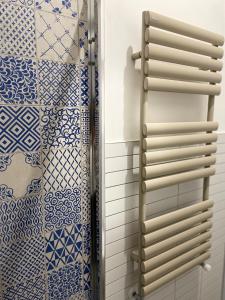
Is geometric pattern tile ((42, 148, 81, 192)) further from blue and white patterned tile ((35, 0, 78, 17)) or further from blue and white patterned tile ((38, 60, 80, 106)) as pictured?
blue and white patterned tile ((35, 0, 78, 17))

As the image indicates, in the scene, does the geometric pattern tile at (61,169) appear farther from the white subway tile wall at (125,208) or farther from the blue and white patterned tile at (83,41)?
the blue and white patterned tile at (83,41)

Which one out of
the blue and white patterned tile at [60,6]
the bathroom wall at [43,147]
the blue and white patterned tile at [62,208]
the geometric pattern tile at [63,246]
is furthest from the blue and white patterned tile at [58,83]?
the geometric pattern tile at [63,246]

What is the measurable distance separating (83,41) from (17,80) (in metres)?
0.23

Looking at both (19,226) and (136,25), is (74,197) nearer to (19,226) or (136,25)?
(19,226)

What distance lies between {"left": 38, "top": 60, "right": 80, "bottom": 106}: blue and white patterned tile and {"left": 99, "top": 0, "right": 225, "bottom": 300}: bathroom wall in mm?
80

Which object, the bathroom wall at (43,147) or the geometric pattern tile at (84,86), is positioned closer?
the bathroom wall at (43,147)

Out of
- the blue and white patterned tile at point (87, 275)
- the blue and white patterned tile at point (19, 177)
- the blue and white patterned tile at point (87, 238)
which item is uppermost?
the blue and white patterned tile at point (19, 177)

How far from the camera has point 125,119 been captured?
83 centimetres

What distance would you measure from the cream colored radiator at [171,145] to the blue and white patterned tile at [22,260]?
1.05 ft

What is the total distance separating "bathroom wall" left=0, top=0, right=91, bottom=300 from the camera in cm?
62

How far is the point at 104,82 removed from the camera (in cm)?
75

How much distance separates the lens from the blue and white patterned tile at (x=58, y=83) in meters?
0.66

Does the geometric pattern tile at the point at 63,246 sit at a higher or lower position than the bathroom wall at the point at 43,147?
lower

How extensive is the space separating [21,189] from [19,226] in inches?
3.8
